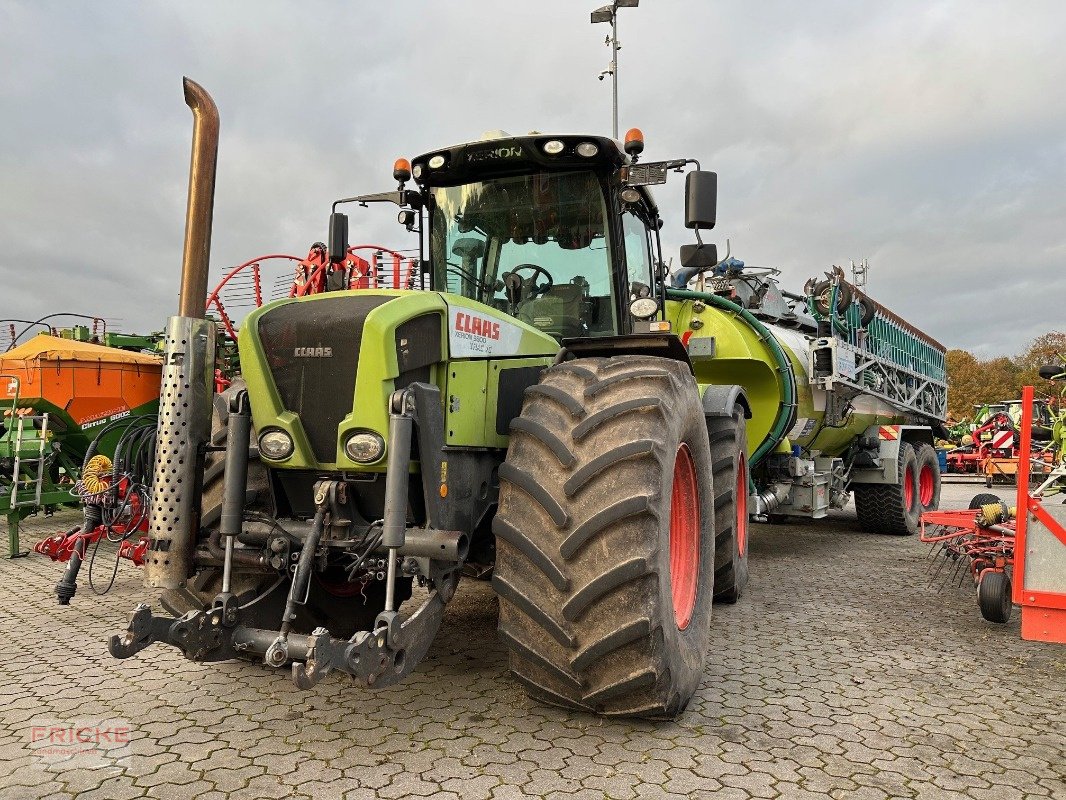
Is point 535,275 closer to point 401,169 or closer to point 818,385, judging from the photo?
point 401,169

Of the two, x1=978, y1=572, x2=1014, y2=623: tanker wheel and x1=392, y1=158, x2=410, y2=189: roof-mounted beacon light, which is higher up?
x1=392, y1=158, x2=410, y2=189: roof-mounted beacon light

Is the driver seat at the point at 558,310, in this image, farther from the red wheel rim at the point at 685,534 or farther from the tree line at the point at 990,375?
the tree line at the point at 990,375

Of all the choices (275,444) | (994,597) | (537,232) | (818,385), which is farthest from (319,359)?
(818,385)

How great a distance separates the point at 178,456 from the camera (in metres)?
3.23

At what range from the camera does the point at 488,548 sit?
374cm

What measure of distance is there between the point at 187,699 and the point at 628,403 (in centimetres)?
251

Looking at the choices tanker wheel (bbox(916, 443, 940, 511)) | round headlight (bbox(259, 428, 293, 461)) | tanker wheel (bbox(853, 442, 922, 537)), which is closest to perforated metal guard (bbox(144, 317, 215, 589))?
round headlight (bbox(259, 428, 293, 461))

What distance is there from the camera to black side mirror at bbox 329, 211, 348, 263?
17.0 feet

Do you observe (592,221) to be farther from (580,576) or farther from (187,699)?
(187,699)

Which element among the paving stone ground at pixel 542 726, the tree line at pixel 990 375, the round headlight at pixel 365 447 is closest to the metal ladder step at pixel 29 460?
the paving stone ground at pixel 542 726

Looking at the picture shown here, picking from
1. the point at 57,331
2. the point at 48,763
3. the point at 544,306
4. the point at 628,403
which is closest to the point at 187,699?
the point at 48,763

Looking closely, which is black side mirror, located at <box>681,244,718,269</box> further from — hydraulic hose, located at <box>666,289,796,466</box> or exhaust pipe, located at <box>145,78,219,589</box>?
exhaust pipe, located at <box>145,78,219,589</box>

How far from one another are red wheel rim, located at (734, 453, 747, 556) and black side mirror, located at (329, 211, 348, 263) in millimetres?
3347

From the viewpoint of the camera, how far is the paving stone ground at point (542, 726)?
287 centimetres
